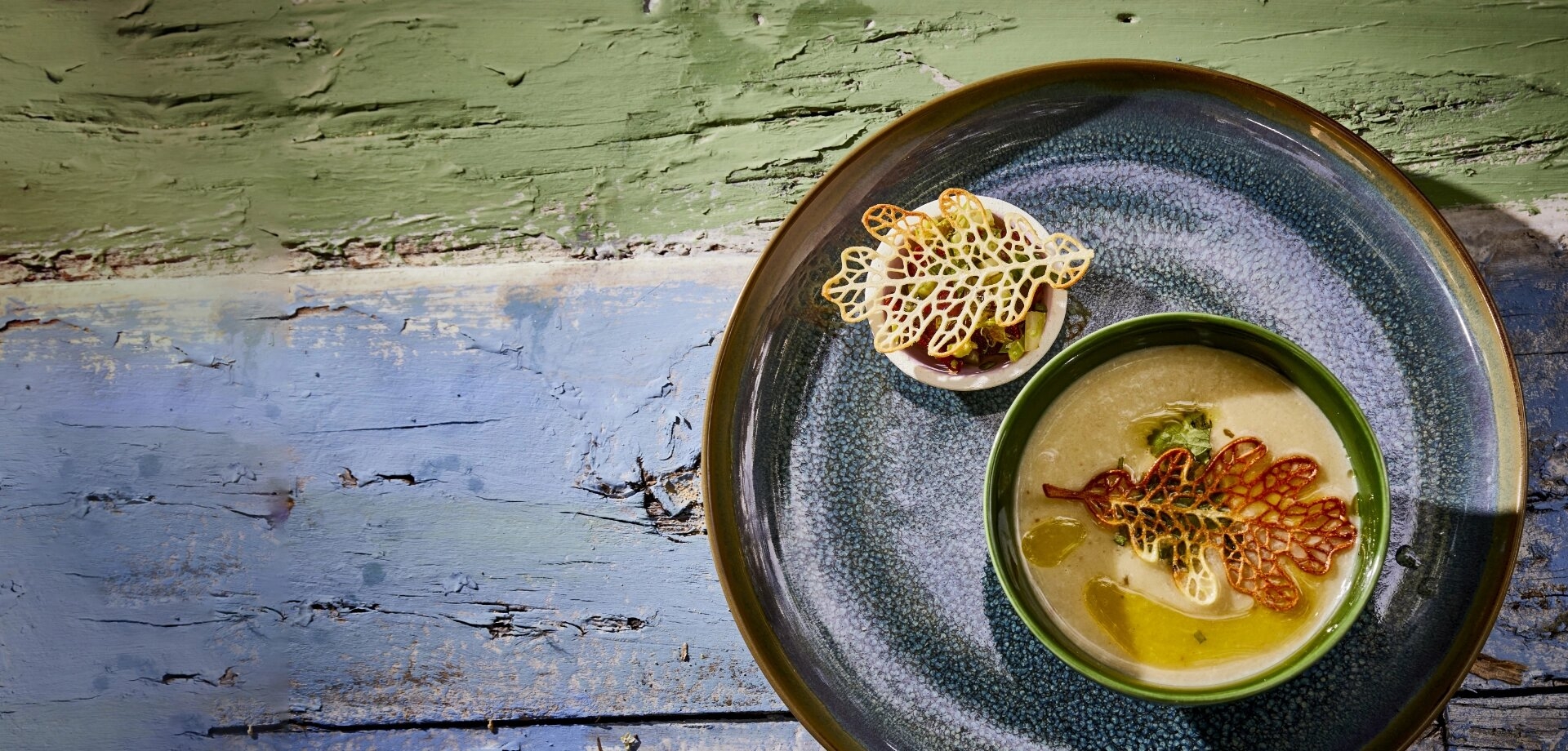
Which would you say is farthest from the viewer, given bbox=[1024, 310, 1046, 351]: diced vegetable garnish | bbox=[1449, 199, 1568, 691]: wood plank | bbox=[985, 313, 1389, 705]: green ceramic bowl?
bbox=[1449, 199, 1568, 691]: wood plank

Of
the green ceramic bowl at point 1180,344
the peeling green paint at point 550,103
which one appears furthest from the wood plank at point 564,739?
the peeling green paint at point 550,103

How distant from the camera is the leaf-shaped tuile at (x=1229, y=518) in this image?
3.65 ft

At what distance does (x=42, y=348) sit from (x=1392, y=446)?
2079mm

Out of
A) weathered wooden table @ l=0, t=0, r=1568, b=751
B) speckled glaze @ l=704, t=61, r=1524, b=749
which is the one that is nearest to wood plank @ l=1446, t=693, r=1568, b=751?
weathered wooden table @ l=0, t=0, r=1568, b=751

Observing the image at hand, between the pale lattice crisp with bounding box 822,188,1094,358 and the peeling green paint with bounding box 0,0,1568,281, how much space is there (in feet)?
1.02

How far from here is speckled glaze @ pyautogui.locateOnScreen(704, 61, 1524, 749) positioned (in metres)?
1.17

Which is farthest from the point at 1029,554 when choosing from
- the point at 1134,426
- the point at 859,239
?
the point at 859,239

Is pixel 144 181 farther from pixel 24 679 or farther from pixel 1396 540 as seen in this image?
pixel 1396 540

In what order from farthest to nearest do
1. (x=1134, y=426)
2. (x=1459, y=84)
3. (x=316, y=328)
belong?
(x=316, y=328) < (x=1459, y=84) < (x=1134, y=426)

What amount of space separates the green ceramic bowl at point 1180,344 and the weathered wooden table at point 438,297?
485 millimetres

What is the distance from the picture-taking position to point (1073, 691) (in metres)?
1.22

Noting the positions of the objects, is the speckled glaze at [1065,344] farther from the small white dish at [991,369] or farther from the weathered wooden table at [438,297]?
the weathered wooden table at [438,297]

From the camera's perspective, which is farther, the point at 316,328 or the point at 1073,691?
the point at 316,328

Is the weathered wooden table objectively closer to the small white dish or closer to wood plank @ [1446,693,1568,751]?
wood plank @ [1446,693,1568,751]
